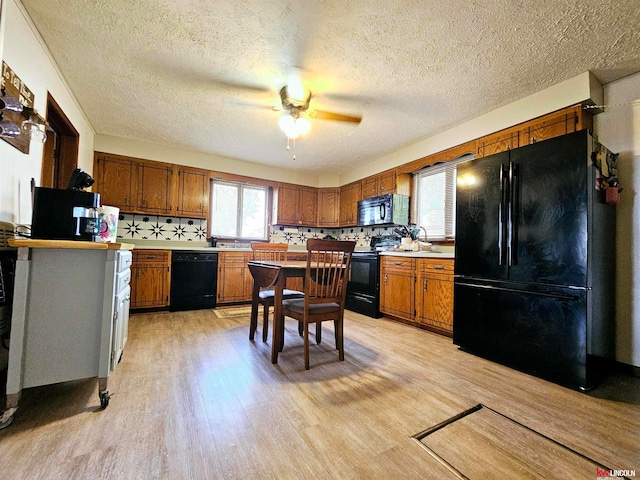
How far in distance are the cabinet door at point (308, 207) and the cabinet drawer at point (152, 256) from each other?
2.39 meters

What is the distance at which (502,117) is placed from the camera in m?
2.88

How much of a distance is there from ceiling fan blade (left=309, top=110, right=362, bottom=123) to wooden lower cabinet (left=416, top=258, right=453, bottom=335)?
1854 mm

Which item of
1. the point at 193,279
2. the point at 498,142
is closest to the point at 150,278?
the point at 193,279

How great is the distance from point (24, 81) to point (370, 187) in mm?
4093

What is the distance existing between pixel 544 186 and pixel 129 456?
9.88 ft

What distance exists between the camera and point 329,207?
5590 millimetres

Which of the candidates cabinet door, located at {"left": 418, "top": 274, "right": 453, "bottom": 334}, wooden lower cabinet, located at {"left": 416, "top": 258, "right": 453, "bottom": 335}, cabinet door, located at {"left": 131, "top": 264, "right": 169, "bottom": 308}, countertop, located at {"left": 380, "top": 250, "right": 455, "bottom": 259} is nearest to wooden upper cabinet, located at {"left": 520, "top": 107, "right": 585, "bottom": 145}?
countertop, located at {"left": 380, "top": 250, "right": 455, "bottom": 259}

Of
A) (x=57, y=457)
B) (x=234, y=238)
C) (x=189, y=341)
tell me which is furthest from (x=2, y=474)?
(x=234, y=238)

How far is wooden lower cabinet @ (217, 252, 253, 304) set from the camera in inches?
167

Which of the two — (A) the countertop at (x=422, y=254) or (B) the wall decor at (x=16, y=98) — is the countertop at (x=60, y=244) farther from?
(A) the countertop at (x=422, y=254)

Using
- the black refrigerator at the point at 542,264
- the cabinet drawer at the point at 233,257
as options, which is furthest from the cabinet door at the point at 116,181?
the black refrigerator at the point at 542,264

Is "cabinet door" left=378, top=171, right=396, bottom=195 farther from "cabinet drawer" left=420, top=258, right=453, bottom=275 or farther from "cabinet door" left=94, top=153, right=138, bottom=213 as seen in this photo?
"cabinet door" left=94, top=153, right=138, bottom=213

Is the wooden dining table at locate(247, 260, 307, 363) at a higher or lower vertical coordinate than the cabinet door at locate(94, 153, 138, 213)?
lower

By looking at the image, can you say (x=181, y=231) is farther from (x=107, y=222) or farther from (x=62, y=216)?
(x=62, y=216)
